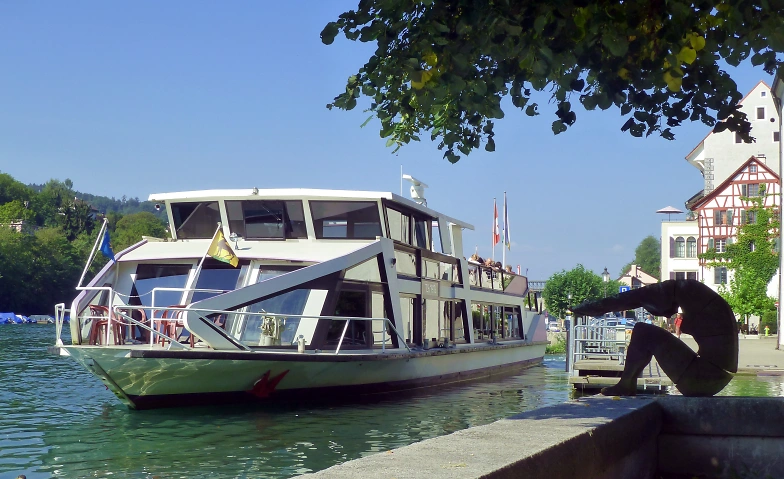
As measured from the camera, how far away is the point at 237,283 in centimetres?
1581

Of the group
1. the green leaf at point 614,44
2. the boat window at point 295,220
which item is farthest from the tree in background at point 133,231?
the green leaf at point 614,44

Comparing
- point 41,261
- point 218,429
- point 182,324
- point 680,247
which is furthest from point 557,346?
point 41,261

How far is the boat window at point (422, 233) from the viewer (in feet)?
62.8

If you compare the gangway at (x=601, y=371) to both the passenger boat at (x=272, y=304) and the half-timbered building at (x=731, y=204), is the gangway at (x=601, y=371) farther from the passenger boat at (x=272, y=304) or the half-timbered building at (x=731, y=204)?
the half-timbered building at (x=731, y=204)

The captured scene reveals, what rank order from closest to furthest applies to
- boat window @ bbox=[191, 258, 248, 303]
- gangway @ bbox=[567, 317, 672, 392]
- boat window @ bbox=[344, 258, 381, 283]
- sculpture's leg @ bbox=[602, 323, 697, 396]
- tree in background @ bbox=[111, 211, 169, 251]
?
sculpture's leg @ bbox=[602, 323, 697, 396]
gangway @ bbox=[567, 317, 672, 392]
boat window @ bbox=[344, 258, 381, 283]
boat window @ bbox=[191, 258, 248, 303]
tree in background @ bbox=[111, 211, 169, 251]

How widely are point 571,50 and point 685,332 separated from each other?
2316mm

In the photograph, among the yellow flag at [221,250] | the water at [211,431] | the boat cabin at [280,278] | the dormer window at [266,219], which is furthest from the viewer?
the dormer window at [266,219]

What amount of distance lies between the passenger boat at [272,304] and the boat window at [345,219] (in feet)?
0.06

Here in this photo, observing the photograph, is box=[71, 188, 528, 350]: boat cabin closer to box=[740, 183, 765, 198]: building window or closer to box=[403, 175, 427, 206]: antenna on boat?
box=[403, 175, 427, 206]: antenna on boat

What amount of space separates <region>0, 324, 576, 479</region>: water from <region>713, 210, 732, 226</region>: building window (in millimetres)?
44103

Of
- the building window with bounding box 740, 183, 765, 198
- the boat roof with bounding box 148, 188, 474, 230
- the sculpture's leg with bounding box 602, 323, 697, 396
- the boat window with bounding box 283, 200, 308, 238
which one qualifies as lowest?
the sculpture's leg with bounding box 602, 323, 697, 396

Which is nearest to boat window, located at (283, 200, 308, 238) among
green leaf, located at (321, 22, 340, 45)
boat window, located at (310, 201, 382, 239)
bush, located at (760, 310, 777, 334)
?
boat window, located at (310, 201, 382, 239)

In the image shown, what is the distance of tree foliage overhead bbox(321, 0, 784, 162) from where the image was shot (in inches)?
192

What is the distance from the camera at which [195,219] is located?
1770cm
